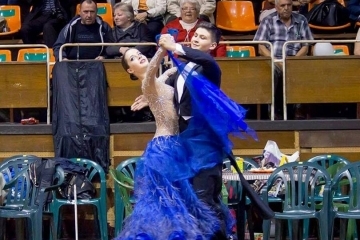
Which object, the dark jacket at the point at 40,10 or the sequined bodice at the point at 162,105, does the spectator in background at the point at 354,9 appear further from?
the sequined bodice at the point at 162,105

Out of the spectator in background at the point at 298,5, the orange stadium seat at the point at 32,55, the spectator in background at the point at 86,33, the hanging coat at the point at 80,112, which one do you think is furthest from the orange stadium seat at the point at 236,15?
the hanging coat at the point at 80,112

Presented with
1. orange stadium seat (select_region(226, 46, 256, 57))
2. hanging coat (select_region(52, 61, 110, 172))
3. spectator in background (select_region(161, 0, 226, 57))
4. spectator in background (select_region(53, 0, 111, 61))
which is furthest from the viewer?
orange stadium seat (select_region(226, 46, 256, 57))

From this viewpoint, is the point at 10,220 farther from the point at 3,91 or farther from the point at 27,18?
the point at 27,18

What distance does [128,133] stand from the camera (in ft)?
35.0

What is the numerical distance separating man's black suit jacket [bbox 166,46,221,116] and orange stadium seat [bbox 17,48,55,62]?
4772 mm

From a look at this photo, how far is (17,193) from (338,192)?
118 inches

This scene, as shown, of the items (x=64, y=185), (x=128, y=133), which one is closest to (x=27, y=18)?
(x=128, y=133)

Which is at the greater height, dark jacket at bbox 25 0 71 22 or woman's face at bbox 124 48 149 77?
dark jacket at bbox 25 0 71 22

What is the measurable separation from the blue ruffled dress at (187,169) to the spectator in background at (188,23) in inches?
165

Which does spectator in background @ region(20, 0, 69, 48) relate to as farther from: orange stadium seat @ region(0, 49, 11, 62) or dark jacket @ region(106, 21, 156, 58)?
dark jacket @ region(106, 21, 156, 58)

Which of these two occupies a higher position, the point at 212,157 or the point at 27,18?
the point at 27,18

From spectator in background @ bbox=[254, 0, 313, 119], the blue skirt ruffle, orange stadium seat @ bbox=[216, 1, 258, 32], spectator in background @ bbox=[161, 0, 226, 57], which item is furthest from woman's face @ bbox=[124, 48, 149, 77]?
orange stadium seat @ bbox=[216, 1, 258, 32]

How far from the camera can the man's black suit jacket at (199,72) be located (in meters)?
6.51

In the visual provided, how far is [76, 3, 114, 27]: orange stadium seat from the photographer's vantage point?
496 inches
